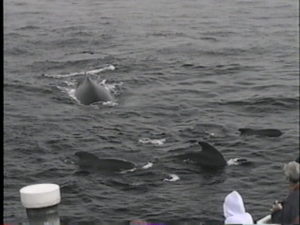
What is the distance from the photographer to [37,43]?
1141 inches

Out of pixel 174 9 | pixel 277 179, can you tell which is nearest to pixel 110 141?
pixel 277 179

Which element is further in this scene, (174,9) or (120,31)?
(174,9)

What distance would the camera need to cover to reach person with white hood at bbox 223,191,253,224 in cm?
634

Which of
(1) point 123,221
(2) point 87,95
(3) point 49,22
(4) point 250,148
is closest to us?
(1) point 123,221

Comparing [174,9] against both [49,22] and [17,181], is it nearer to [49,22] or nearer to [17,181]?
[49,22]

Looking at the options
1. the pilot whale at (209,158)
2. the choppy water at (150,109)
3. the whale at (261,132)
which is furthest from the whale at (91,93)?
the pilot whale at (209,158)

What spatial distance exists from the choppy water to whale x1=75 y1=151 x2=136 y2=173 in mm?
238

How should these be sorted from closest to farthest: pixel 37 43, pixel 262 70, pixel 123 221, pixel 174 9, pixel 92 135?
pixel 123 221 < pixel 92 135 < pixel 262 70 < pixel 37 43 < pixel 174 9

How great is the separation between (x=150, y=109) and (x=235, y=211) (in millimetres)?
12295

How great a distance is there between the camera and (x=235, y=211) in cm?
646

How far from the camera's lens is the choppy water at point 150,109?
41.1 feet

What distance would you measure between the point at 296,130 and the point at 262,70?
8.30m

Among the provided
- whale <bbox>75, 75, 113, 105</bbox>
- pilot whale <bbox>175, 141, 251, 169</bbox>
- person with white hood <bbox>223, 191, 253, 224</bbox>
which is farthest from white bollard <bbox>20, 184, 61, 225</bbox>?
whale <bbox>75, 75, 113, 105</bbox>

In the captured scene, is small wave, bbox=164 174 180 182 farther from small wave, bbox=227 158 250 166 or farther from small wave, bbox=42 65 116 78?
small wave, bbox=42 65 116 78
